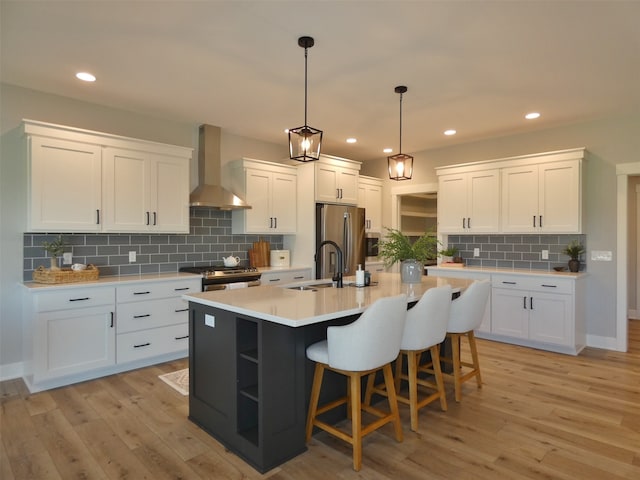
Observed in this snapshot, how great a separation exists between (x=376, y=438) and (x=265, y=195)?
11.1 feet

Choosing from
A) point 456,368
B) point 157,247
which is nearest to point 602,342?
point 456,368

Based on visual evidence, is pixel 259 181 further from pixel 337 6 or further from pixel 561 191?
pixel 561 191

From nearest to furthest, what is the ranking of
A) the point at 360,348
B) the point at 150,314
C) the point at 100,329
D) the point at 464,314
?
the point at 360,348 → the point at 464,314 → the point at 100,329 → the point at 150,314

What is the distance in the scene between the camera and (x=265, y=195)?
5.18m

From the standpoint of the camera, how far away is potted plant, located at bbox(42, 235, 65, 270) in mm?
3626

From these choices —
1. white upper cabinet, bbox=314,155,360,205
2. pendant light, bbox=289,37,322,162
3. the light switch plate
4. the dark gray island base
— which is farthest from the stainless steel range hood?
the light switch plate

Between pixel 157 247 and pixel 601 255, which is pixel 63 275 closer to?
pixel 157 247

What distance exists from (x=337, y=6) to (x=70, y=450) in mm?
3154

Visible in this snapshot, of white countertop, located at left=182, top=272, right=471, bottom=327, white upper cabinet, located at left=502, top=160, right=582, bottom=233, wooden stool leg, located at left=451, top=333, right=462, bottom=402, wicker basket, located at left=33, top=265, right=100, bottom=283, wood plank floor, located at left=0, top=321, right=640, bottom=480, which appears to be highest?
white upper cabinet, located at left=502, top=160, right=582, bottom=233

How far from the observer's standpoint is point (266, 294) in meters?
2.76

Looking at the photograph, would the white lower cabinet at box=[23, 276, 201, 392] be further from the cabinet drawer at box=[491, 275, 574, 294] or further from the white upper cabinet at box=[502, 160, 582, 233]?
the white upper cabinet at box=[502, 160, 582, 233]

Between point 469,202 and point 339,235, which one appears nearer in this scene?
point 469,202

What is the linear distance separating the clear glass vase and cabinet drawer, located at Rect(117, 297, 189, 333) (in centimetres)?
228

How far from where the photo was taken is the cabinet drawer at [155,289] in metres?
3.72
